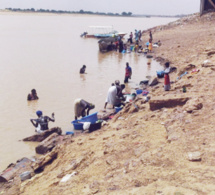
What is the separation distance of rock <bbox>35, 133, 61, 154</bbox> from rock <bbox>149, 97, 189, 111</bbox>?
262 centimetres

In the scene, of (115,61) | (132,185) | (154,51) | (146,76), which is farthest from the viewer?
(154,51)

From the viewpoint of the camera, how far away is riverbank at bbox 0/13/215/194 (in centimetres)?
371

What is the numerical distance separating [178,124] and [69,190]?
8.63ft

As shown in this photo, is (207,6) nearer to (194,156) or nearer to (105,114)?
(105,114)

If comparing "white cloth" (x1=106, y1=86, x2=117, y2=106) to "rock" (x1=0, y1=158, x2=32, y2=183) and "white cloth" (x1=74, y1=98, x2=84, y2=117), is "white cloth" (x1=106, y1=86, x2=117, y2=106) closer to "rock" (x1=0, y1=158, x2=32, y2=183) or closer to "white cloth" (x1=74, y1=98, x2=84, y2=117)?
"white cloth" (x1=74, y1=98, x2=84, y2=117)

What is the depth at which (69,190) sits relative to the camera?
4.22m

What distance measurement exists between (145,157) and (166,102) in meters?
2.82

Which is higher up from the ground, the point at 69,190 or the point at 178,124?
the point at 178,124

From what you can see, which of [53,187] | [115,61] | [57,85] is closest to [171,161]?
[53,187]

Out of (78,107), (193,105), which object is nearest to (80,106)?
(78,107)

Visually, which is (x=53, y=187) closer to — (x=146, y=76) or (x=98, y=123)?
(x=98, y=123)

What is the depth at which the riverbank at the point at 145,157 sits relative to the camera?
3712mm

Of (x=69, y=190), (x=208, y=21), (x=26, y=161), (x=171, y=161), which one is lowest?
(x=26, y=161)

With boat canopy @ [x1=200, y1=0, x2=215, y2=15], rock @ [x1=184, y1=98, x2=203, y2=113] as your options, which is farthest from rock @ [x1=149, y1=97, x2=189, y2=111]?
boat canopy @ [x1=200, y1=0, x2=215, y2=15]
